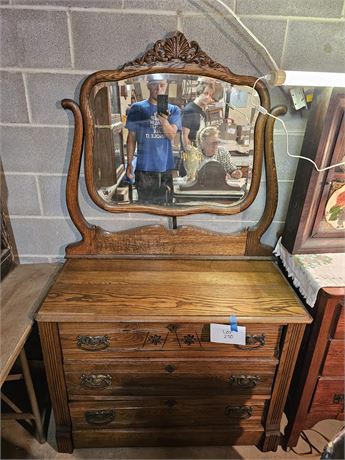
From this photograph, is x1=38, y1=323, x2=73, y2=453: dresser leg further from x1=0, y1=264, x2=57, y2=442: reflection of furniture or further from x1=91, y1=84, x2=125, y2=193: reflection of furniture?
x1=91, y1=84, x2=125, y2=193: reflection of furniture

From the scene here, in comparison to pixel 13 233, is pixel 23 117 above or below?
above

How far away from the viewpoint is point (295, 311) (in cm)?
108

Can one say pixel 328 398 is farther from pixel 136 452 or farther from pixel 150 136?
pixel 150 136

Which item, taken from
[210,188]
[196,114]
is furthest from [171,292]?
[196,114]

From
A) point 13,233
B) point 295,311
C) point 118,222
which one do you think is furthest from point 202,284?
point 13,233

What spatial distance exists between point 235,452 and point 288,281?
780 mm

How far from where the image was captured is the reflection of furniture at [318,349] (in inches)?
42.9

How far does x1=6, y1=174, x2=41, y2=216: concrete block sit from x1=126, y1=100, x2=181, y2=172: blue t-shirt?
471mm

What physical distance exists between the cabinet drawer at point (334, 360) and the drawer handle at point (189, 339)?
0.50 meters

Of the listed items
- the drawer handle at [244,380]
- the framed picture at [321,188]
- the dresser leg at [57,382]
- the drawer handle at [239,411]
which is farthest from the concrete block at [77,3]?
the drawer handle at [239,411]

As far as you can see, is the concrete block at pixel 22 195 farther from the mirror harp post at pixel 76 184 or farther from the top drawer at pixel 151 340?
the top drawer at pixel 151 340

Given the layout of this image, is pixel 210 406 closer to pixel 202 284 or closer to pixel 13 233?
pixel 202 284

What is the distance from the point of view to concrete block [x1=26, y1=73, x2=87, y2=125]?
3.78 ft

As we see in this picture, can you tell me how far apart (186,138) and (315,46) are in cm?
57
